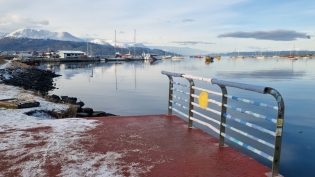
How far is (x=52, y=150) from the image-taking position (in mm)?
4797

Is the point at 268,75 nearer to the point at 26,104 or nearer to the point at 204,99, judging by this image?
the point at 26,104

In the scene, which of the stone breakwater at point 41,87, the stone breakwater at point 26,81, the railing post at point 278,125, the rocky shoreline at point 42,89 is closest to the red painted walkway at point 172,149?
the railing post at point 278,125

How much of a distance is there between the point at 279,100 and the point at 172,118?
424 centimetres

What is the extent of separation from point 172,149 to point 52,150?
202cm

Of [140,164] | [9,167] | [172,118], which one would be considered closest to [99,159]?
[140,164]

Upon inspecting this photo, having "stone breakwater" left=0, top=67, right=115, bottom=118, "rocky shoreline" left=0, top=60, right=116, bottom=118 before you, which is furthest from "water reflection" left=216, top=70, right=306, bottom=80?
"rocky shoreline" left=0, top=60, right=116, bottom=118

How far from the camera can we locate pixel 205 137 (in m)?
5.65

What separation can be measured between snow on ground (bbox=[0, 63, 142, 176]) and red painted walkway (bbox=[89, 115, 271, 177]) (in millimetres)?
295

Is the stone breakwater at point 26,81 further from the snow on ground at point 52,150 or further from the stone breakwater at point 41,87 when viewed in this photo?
the snow on ground at point 52,150

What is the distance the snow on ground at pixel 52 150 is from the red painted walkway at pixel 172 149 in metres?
0.30

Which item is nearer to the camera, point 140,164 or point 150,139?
point 140,164

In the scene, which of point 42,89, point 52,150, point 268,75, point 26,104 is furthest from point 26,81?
point 268,75

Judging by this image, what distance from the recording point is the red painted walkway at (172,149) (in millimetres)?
3986

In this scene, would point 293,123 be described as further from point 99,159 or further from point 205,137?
point 99,159
